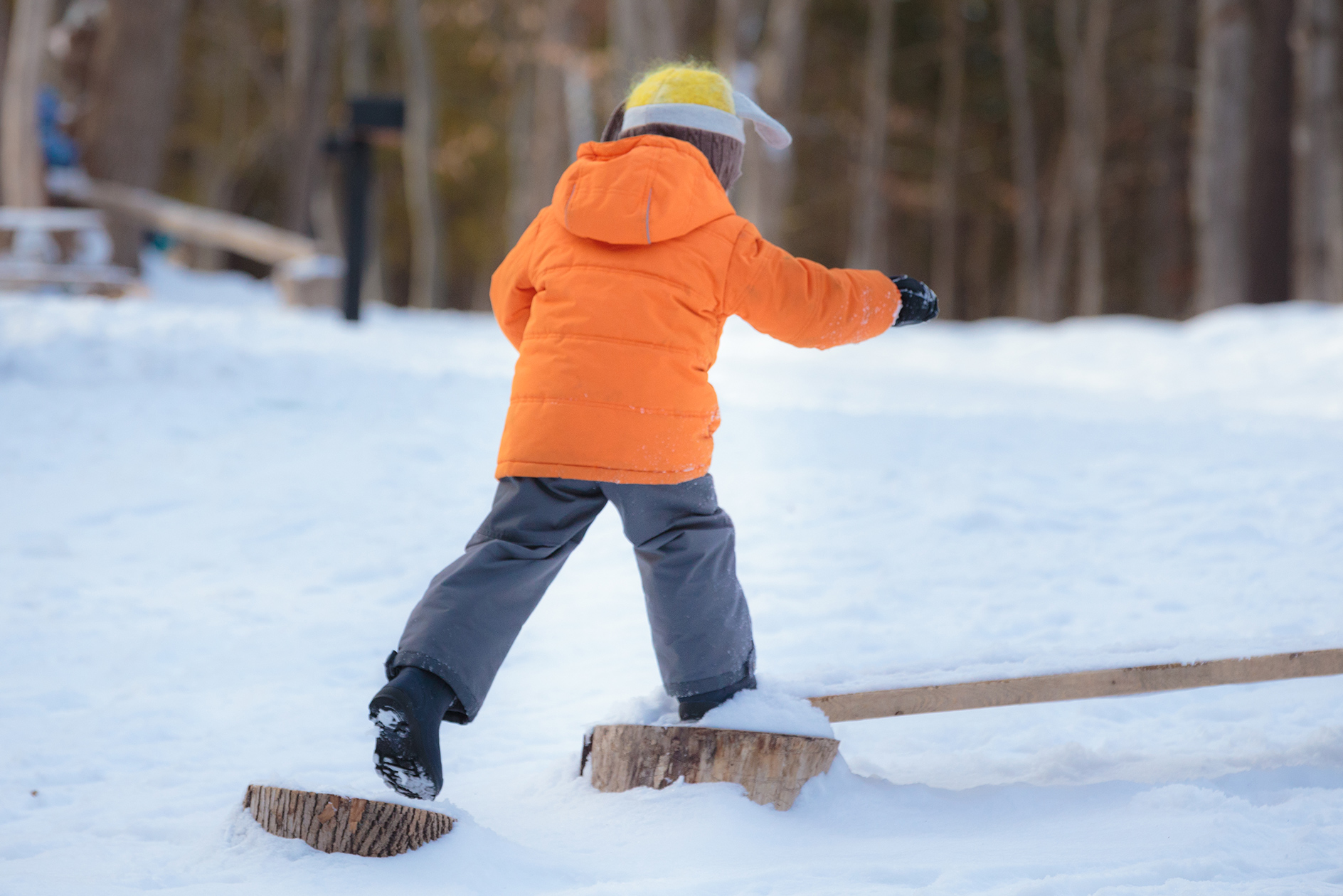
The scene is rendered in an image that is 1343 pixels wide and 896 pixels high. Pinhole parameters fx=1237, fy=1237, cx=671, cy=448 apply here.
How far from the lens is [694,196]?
2359mm

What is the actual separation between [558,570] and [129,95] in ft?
34.9

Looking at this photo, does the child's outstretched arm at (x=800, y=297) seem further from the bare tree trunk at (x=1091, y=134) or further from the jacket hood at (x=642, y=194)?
the bare tree trunk at (x=1091, y=134)

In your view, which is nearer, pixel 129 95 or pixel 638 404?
pixel 638 404

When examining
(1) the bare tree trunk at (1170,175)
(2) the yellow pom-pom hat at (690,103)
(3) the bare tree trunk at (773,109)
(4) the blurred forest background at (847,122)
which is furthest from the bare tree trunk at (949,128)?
(2) the yellow pom-pom hat at (690,103)

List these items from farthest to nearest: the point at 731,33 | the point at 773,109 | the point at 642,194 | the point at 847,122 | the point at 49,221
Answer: the point at 847,122, the point at 773,109, the point at 731,33, the point at 49,221, the point at 642,194

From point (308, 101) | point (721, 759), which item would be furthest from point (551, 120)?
point (721, 759)

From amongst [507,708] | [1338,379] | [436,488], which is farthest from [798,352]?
[507,708]

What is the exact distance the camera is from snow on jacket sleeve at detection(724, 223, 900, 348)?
93.7 inches

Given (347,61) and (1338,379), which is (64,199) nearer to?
(1338,379)

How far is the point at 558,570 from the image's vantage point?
7.81 feet

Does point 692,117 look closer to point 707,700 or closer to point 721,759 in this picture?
point 707,700

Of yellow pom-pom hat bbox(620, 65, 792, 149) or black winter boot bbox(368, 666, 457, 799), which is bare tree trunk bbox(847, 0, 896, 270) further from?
black winter boot bbox(368, 666, 457, 799)

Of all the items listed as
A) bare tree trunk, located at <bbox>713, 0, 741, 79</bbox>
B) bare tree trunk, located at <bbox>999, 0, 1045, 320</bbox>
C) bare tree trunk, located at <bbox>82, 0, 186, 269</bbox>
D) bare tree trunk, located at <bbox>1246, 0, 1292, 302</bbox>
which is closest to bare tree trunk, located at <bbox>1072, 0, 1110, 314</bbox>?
bare tree trunk, located at <bbox>999, 0, 1045, 320</bbox>

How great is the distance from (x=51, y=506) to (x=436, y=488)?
143 cm
